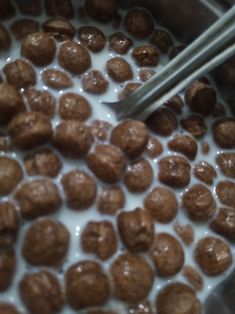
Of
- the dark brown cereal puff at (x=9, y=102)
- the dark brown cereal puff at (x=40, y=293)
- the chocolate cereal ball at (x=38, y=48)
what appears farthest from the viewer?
the chocolate cereal ball at (x=38, y=48)

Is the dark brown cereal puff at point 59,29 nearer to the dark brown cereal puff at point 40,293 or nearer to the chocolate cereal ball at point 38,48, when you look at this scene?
the chocolate cereal ball at point 38,48

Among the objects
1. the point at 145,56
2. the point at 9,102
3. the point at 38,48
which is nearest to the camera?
the point at 9,102

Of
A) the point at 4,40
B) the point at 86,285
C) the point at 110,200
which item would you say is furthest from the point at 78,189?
the point at 4,40

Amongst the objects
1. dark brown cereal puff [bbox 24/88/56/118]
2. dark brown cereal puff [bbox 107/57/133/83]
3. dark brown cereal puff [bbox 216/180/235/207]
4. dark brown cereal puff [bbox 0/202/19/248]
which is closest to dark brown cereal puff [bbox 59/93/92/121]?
dark brown cereal puff [bbox 24/88/56/118]

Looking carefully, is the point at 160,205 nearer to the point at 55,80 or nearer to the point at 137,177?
the point at 137,177

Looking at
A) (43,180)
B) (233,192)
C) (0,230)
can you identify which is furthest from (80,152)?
→ (233,192)

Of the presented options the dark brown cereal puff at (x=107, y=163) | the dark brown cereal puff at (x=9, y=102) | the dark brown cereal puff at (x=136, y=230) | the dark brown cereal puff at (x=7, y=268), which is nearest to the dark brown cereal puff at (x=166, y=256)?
the dark brown cereal puff at (x=136, y=230)

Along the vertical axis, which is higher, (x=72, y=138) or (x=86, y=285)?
(x=72, y=138)

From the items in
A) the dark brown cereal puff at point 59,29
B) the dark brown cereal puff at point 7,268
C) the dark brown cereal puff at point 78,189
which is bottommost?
the dark brown cereal puff at point 7,268
